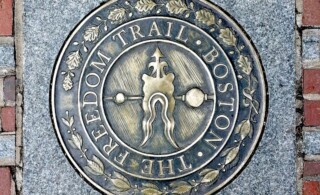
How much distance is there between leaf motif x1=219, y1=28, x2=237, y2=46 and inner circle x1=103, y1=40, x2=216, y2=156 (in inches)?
4.9

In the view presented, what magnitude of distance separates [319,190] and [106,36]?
1.00m

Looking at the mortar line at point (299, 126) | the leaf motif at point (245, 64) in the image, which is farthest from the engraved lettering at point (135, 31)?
the mortar line at point (299, 126)

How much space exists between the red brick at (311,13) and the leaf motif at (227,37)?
0.28 m

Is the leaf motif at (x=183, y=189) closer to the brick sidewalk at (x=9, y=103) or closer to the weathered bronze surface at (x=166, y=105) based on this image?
the weathered bronze surface at (x=166, y=105)

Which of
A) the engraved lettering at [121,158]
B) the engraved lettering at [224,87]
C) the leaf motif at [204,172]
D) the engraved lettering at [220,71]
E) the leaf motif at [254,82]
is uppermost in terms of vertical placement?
the engraved lettering at [220,71]

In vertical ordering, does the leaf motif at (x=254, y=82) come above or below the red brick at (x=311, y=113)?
above

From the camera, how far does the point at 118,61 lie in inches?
79.3

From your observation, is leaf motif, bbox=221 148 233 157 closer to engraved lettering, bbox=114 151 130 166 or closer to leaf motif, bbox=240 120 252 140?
leaf motif, bbox=240 120 252 140

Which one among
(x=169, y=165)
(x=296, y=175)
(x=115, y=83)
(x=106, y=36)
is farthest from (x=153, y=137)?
(x=296, y=175)

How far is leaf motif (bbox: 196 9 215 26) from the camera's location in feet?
6.64

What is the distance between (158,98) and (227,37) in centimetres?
35

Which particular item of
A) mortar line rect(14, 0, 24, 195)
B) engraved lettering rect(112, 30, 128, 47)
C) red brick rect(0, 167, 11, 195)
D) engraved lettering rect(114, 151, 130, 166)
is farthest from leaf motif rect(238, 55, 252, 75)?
red brick rect(0, 167, 11, 195)

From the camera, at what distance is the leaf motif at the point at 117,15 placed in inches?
79.9

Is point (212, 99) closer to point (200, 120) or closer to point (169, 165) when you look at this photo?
point (200, 120)
